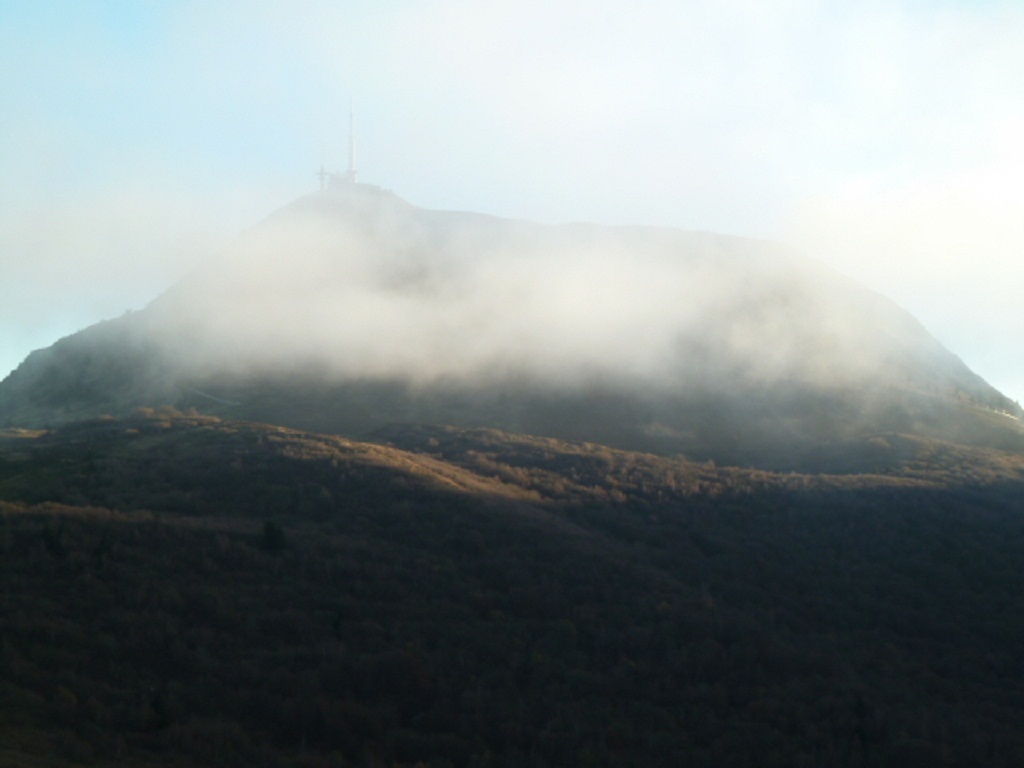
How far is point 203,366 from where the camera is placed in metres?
66.0

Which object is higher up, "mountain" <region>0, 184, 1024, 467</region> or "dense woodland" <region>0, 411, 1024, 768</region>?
"mountain" <region>0, 184, 1024, 467</region>

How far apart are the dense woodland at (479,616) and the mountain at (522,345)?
17742mm

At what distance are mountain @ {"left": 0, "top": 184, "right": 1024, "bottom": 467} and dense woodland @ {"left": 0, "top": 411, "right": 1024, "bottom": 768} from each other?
17742 millimetres

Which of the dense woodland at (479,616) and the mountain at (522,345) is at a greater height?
the mountain at (522,345)

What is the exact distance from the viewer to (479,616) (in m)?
17.4

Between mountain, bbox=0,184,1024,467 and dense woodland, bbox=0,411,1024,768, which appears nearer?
dense woodland, bbox=0,411,1024,768

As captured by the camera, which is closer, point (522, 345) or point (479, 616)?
point (479, 616)

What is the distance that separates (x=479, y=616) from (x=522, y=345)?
50.7 m

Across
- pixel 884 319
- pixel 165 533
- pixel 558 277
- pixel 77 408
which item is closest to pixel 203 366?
pixel 77 408

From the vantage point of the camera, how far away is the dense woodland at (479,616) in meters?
12.6

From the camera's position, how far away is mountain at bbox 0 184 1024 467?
53.8 metres

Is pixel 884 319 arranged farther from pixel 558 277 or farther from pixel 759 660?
pixel 759 660

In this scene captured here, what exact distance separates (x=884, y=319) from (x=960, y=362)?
710cm

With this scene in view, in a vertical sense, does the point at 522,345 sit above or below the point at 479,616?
above
